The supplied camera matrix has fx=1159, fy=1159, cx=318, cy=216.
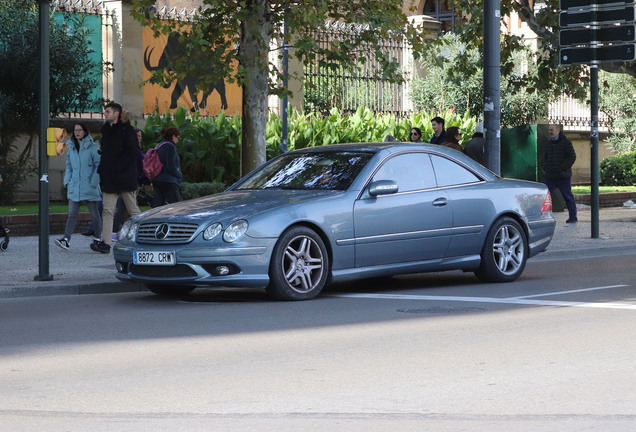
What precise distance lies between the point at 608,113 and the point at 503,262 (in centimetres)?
2428

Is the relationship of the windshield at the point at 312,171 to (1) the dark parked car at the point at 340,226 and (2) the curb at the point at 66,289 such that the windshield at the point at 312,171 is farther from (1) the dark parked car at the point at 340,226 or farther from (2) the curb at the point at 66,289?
(2) the curb at the point at 66,289

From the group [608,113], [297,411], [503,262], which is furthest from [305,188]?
[608,113]

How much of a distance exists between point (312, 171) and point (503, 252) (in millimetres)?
2299

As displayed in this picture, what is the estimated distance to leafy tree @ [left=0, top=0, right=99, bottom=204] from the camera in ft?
66.3

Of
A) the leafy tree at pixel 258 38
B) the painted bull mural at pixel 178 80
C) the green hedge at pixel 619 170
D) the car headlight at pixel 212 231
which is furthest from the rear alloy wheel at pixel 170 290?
the green hedge at pixel 619 170

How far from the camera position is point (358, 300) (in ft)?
36.0

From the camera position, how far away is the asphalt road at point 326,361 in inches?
237

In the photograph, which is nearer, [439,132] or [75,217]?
[75,217]

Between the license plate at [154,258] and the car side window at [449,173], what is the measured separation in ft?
10.1

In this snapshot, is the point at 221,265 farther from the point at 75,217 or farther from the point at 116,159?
the point at 75,217

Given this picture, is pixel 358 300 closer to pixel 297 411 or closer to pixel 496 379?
pixel 496 379

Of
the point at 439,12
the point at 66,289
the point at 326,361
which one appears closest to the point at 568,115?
the point at 439,12

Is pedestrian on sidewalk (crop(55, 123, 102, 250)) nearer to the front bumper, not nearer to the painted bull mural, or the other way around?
the front bumper

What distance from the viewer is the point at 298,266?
10758 millimetres
